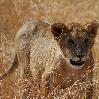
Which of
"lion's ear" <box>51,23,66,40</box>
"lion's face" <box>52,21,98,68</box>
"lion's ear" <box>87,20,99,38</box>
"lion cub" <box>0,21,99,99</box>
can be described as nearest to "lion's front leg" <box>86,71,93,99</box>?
"lion cub" <box>0,21,99,99</box>

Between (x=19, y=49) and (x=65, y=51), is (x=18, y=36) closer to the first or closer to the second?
(x=19, y=49)

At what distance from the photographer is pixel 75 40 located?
7.36m

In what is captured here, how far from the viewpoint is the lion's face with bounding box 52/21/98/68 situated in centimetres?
722

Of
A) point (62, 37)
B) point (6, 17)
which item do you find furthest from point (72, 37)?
point (6, 17)

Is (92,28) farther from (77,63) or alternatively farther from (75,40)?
(77,63)

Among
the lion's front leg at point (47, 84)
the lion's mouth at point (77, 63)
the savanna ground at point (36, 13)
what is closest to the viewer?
the lion's mouth at point (77, 63)

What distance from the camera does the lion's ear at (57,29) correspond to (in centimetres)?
755

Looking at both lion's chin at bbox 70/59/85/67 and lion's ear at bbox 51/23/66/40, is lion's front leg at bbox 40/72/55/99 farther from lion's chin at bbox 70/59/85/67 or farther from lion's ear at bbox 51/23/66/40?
lion's ear at bbox 51/23/66/40

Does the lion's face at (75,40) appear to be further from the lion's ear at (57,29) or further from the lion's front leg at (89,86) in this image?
the lion's front leg at (89,86)

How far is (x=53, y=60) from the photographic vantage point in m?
7.64

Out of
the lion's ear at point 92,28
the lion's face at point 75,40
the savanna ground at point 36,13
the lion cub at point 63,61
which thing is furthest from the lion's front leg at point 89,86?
Result: the savanna ground at point 36,13

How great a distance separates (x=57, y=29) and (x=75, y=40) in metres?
0.32

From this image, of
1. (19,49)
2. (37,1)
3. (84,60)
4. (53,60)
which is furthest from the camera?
(37,1)

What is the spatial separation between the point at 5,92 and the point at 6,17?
10.5ft
